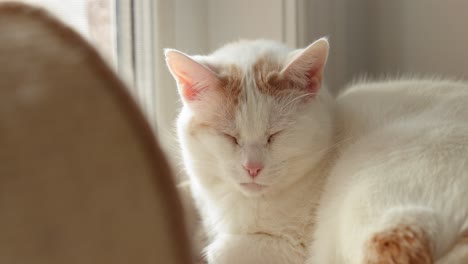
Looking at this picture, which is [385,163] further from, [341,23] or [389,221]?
[341,23]

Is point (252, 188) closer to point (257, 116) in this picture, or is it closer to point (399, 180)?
point (257, 116)

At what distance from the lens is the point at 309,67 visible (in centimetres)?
114

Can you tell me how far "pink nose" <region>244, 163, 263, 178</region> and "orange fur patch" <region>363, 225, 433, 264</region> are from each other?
348 mm

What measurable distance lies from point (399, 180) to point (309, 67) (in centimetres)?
33

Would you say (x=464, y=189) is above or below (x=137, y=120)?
below

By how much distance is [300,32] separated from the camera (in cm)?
169

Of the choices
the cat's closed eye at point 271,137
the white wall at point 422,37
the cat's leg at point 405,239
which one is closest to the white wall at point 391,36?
the white wall at point 422,37

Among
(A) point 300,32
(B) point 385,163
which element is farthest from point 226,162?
(A) point 300,32

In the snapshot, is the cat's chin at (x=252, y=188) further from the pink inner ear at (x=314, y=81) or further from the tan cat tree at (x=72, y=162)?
the tan cat tree at (x=72, y=162)

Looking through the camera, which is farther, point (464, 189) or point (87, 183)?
point (464, 189)

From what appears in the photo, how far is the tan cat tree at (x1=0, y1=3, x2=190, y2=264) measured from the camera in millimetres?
300

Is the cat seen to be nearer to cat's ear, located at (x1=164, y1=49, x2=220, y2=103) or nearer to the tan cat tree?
cat's ear, located at (x1=164, y1=49, x2=220, y2=103)

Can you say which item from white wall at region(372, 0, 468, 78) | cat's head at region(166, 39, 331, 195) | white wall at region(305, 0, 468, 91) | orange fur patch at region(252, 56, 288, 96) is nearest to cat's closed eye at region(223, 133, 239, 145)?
cat's head at region(166, 39, 331, 195)

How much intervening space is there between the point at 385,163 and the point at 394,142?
2.5 inches
